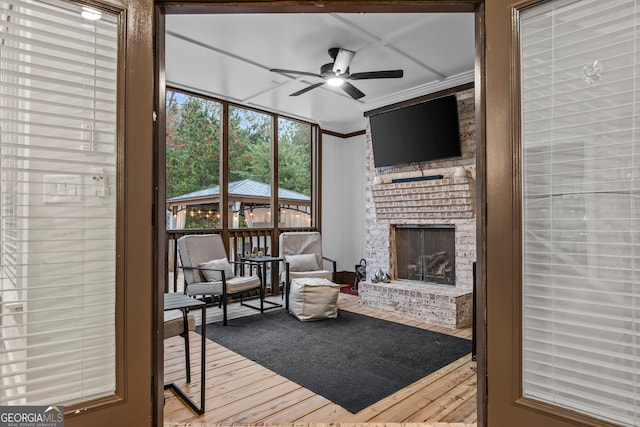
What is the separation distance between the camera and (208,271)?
4379mm

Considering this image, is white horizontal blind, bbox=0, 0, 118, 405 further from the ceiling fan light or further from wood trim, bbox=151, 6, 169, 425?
the ceiling fan light

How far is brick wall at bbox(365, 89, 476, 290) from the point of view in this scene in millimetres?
4416

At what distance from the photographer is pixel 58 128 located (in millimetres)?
1286

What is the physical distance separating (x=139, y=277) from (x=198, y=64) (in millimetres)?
3346

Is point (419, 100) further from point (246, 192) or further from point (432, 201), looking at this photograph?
point (246, 192)

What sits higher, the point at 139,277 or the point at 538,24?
the point at 538,24

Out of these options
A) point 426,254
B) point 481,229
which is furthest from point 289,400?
point 426,254

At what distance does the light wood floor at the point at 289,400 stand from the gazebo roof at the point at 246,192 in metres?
2.50

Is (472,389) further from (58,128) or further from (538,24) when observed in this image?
(58,128)

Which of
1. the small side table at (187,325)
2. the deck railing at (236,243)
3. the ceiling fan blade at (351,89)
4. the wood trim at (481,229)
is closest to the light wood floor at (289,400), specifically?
the small side table at (187,325)

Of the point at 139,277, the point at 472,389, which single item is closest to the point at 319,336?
the point at 472,389

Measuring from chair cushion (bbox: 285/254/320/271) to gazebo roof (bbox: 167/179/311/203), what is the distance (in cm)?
118

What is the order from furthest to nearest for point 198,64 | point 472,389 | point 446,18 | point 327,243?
point 327,243 → point 198,64 → point 446,18 → point 472,389

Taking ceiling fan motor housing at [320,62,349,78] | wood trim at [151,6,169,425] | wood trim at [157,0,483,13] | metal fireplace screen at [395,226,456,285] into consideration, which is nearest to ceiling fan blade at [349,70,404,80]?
ceiling fan motor housing at [320,62,349,78]
